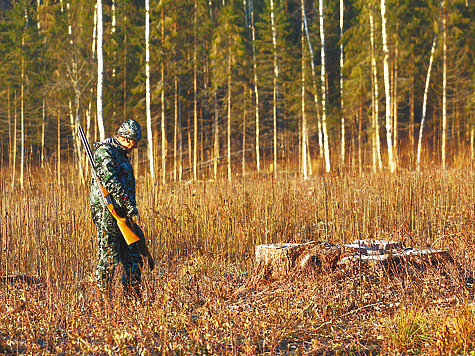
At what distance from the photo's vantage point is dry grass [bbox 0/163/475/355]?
9.64ft

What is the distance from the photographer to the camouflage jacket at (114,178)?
11.6 ft

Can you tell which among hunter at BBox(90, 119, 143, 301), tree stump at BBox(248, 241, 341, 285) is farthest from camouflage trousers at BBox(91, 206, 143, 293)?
tree stump at BBox(248, 241, 341, 285)

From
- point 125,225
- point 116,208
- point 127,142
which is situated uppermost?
point 127,142

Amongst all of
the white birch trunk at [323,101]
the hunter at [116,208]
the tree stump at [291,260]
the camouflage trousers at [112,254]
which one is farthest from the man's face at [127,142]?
the white birch trunk at [323,101]

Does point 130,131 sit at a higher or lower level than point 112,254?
higher

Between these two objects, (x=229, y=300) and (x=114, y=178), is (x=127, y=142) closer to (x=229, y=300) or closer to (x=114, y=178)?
(x=114, y=178)

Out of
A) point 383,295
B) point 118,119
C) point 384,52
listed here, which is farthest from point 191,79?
point 383,295

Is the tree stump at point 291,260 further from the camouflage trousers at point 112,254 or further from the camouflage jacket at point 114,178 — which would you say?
the camouflage jacket at point 114,178

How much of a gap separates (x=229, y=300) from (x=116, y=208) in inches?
47.9

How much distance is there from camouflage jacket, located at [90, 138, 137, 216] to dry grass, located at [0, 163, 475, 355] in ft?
1.98

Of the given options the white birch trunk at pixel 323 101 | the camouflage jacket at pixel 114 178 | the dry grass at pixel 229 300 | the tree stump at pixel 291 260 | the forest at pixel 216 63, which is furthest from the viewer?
the white birch trunk at pixel 323 101

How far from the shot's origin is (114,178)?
353 cm

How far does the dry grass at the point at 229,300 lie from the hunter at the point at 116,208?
0.41 ft

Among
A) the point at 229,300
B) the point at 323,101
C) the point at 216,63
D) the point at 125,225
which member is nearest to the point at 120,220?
the point at 125,225
